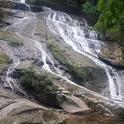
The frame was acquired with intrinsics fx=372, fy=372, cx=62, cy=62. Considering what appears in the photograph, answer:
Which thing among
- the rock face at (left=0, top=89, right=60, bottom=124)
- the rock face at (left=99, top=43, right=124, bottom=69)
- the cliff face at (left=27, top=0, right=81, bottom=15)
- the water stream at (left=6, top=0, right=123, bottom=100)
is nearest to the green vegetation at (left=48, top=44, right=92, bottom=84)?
the water stream at (left=6, top=0, right=123, bottom=100)

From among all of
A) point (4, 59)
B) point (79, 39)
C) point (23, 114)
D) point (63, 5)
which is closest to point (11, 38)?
point (4, 59)

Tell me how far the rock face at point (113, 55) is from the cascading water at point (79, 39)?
1.27 feet

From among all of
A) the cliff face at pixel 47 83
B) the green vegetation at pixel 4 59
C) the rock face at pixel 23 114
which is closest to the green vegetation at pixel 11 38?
the cliff face at pixel 47 83

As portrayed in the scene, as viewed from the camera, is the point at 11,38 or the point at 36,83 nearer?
the point at 36,83

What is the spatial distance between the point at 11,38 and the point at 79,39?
4.52 m

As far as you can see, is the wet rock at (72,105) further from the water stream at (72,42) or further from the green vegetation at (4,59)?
the green vegetation at (4,59)

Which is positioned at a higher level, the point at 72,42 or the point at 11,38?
the point at 11,38

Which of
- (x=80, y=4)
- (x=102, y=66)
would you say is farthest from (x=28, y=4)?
(x=102, y=66)

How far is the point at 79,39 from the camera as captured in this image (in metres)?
22.2

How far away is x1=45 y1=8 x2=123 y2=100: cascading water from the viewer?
18859mm

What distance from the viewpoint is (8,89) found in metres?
15.3

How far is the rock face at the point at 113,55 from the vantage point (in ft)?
65.9

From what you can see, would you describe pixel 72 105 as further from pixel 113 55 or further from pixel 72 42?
pixel 72 42

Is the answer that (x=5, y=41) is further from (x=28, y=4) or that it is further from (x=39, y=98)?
(x=28, y=4)
